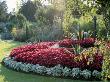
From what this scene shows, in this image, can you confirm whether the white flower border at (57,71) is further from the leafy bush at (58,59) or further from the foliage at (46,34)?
the foliage at (46,34)

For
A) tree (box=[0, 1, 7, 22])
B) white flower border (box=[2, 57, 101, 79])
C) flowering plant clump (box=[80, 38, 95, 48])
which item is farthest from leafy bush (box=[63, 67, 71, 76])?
tree (box=[0, 1, 7, 22])

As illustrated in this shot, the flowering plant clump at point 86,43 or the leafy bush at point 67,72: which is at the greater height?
the flowering plant clump at point 86,43

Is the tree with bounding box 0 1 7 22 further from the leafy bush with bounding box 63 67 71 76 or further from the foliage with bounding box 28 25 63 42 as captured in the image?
the leafy bush with bounding box 63 67 71 76

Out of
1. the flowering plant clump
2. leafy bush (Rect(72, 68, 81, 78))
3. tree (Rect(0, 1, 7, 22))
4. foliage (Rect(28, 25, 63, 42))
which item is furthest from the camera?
tree (Rect(0, 1, 7, 22))

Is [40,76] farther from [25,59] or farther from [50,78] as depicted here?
[25,59]

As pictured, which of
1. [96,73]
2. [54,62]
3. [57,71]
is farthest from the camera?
[54,62]

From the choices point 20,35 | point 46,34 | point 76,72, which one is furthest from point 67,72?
point 20,35

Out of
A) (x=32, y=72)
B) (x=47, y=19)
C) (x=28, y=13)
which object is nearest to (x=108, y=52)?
(x=32, y=72)

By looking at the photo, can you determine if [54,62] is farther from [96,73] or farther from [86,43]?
[86,43]

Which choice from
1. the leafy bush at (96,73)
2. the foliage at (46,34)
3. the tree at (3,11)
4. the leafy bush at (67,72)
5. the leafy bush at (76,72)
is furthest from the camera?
the tree at (3,11)

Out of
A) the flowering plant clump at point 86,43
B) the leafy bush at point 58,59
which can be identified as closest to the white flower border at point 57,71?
the leafy bush at point 58,59

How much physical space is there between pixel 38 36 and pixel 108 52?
77.2 ft

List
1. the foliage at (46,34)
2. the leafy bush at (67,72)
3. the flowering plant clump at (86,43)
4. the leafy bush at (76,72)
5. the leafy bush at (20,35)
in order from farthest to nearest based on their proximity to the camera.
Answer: the leafy bush at (20,35), the foliage at (46,34), the flowering plant clump at (86,43), the leafy bush at (67,72), the leafy bush at (76,72)

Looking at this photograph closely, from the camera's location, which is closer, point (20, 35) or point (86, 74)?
point (86, 74)
